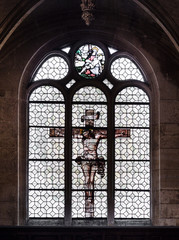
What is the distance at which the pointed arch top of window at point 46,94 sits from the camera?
11781 millimetres

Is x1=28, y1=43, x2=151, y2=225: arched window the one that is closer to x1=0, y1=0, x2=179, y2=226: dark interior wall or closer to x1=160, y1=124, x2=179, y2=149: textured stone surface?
x1=0, y1=0, x2=179, y2=226: dark interior wall

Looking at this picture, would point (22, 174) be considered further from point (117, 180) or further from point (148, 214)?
point (148, 214)

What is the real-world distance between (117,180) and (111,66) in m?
2.45

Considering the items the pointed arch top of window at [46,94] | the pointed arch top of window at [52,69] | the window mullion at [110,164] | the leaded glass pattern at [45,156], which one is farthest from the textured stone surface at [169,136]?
the pointed arch top of window at [52,69]

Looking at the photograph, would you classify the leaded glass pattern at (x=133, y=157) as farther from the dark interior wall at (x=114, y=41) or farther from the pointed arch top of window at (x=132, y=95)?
the dark interior wall at (x=114, y=41)

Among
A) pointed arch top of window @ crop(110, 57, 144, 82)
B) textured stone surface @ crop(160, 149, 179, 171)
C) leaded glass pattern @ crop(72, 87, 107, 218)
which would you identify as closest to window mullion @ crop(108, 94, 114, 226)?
leaded glass pattern @ crop(72, 87, 107, 218)

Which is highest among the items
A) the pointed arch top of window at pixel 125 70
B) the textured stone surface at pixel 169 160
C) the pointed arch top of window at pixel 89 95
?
the pointed arch top of window at pixel 125 70

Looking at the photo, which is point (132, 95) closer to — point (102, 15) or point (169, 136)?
point (169, 136)

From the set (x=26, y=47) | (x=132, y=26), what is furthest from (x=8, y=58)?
(x=132, y=26)

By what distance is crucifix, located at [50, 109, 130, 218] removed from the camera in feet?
38.1

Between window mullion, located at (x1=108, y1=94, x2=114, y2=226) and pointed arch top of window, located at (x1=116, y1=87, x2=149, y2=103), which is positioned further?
pointed arch top of window, located at (x1=116, y1=87, x2=149, y2=103)

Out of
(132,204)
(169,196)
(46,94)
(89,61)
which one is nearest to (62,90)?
(46,94)

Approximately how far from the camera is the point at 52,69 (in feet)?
39.0

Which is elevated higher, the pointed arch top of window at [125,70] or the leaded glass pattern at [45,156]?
the pointed arch top of window at [125,70]
